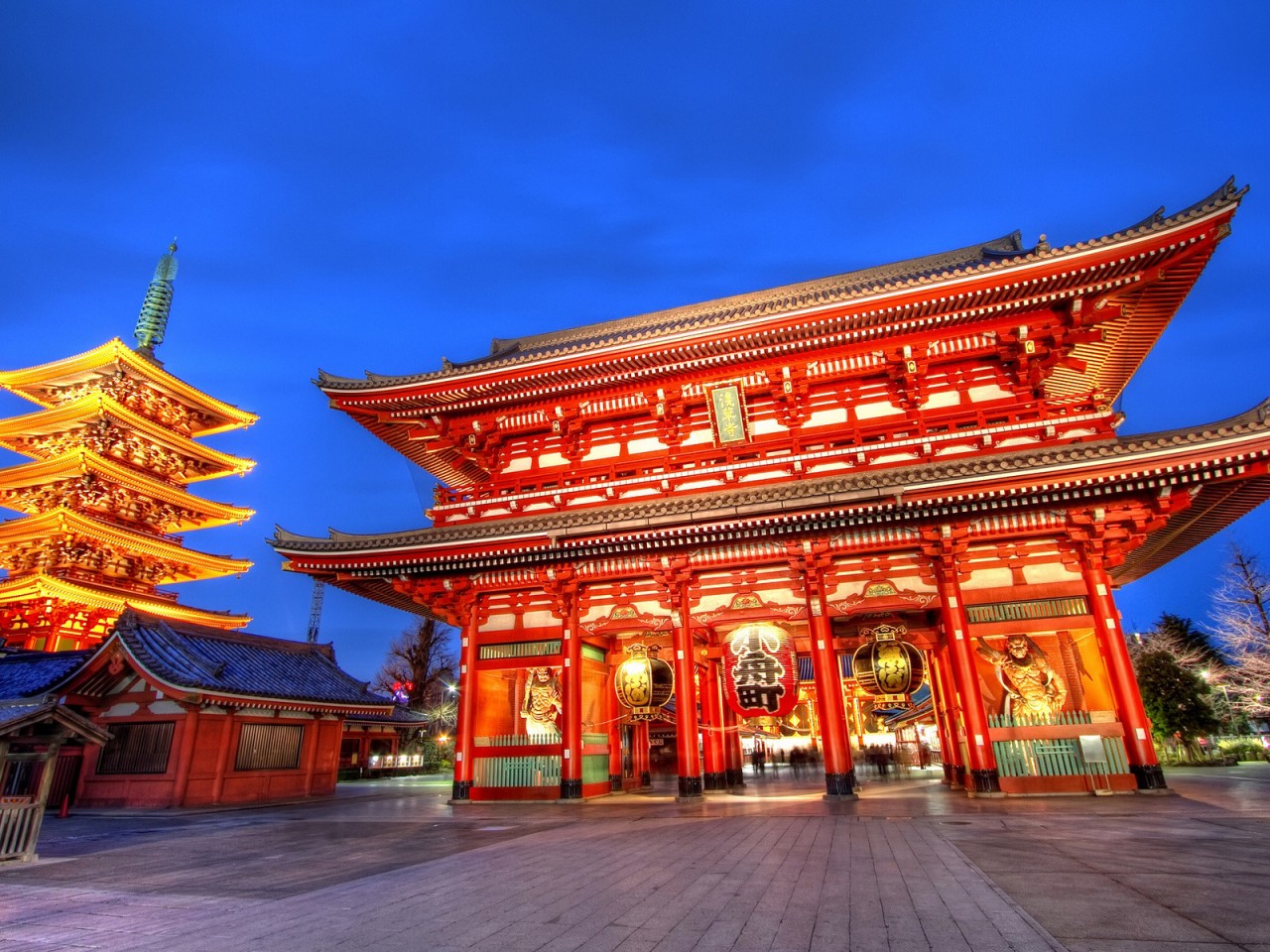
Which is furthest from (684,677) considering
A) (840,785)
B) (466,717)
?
(466,717)

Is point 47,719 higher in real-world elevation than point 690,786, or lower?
higher

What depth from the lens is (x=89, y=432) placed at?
1206 inches

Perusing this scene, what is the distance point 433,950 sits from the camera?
4.64 m

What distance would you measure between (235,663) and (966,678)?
A: 21.3 m

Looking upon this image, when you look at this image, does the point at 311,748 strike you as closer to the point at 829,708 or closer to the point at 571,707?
the point at 571,707

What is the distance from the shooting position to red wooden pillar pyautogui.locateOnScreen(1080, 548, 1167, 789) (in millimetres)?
12805

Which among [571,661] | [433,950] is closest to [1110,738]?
[571,661]

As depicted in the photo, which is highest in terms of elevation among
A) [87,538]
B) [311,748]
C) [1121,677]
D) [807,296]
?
[807,296]

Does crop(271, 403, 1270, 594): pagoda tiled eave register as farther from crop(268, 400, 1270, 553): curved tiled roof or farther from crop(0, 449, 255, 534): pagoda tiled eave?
crop(0, 449, 255, 534): pagoda tiled eave

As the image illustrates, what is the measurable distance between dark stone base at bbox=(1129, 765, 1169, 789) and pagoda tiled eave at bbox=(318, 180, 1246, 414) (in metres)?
9.98

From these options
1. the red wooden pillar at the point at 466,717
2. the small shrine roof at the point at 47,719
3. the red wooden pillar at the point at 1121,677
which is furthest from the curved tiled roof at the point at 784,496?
the small shrine roof at the point at 47,719

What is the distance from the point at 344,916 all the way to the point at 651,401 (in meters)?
14.3

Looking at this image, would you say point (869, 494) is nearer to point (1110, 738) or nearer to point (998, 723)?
point (998, 723)

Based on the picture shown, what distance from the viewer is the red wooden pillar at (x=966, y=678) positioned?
1361 centimetres
